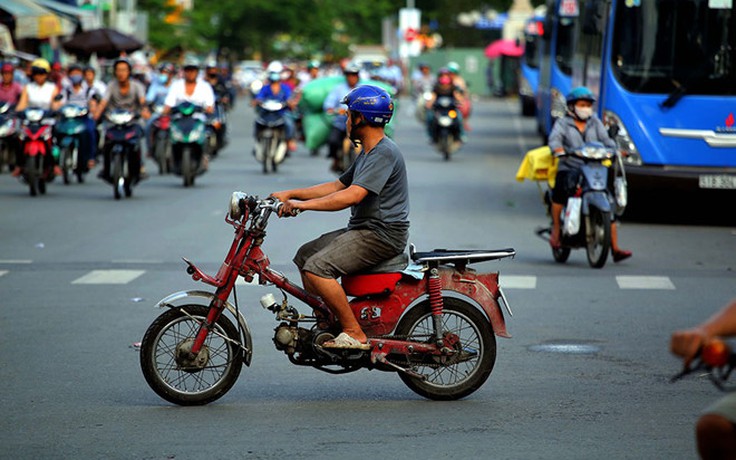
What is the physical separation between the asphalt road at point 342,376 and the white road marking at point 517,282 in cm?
3

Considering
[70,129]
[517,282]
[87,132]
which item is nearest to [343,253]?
[517,282]

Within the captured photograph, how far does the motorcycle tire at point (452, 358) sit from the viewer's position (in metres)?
7.75

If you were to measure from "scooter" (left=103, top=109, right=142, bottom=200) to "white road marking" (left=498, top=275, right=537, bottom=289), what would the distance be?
8.23 meters

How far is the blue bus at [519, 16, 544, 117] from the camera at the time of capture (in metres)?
44.3

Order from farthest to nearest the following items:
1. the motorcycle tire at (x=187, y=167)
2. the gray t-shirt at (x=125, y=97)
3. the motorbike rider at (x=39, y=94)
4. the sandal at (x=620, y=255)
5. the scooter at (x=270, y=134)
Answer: the scooter at (x=270, y=134) < the motorbike rider at (x=39, y=94) < the motorcycle tire at (x=187, y=167) < the gray t-shirt at (x=125, y=97) < the sandal at (x=620, y=255)

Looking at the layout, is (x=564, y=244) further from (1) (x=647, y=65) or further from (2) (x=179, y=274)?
(1) (x=647, y=65)

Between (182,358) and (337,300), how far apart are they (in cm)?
83

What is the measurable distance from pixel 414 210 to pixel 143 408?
11438 millimetres

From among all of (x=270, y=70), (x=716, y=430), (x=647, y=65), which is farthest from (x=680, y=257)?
(x=270, y=70)

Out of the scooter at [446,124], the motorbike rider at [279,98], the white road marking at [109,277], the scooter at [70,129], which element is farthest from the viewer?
the scooter at [446,124]

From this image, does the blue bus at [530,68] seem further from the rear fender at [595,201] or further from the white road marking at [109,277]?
the white road marking at [109,277]

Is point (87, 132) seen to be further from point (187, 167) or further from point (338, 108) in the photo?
point (338, 108)

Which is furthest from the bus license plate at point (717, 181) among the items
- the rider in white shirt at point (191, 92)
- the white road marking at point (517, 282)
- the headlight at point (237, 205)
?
the headlight at point (237, 205)

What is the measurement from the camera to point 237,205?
7.44 m
